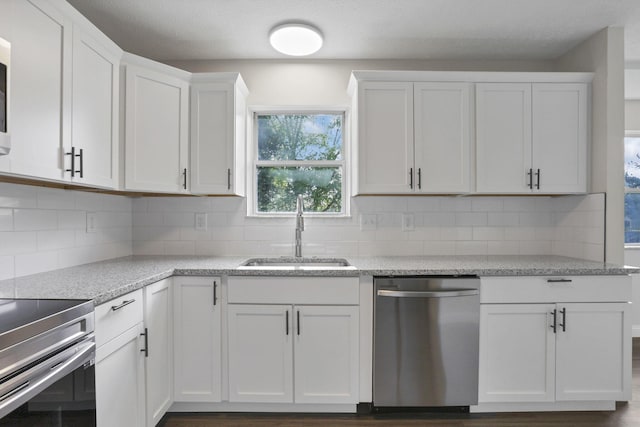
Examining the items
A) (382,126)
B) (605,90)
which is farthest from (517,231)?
(382,126)

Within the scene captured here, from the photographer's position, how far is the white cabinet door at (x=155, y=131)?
2230mm

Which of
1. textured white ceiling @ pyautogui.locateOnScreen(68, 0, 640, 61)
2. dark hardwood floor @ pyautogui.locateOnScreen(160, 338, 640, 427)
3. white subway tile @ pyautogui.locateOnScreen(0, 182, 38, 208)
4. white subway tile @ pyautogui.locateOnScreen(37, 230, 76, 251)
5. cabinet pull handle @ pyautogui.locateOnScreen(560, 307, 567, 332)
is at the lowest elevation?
dark hardwood floor @ pyautogui.locateOnScreen(160, 338, 640, 427)

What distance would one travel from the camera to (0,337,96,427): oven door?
1017mm

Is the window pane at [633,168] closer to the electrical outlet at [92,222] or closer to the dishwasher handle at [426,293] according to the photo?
the dishwasher handle at [426,293]

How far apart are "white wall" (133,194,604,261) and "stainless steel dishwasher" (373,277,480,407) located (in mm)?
740

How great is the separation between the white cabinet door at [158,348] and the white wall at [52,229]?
650 mm

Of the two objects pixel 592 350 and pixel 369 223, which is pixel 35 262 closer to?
pixel 369 223

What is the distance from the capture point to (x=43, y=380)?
111cm

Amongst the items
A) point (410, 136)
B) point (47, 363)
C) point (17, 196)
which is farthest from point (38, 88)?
point (410, 136)

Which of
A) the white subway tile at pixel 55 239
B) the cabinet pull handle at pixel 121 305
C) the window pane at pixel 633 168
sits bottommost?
the cabinet pull handle at pixel 121 305

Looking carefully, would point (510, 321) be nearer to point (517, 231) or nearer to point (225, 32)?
point (517, 231)

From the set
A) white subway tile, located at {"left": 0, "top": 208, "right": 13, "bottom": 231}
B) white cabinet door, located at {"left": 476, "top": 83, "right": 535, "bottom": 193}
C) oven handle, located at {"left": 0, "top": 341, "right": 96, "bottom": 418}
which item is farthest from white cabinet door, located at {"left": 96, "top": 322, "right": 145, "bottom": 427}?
white cabinet door, located at {"left": 476, "top": 83, "right": 535, "bottom": 193}

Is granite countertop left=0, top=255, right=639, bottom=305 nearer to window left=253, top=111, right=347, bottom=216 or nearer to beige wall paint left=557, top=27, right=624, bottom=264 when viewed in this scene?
beige wall paint left=557, top=27, right=624, bottom=264

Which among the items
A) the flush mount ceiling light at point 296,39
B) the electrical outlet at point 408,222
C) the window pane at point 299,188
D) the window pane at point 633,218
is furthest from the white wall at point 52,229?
the window pane at point 633,218
